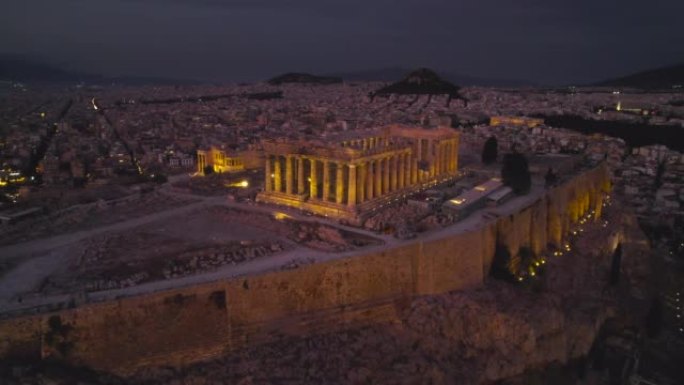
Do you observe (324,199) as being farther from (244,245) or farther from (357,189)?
(244,245)

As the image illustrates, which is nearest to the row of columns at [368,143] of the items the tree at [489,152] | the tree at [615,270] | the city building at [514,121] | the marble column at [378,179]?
the marble column at [378,179]

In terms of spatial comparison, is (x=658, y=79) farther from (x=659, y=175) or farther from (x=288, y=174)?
(x=288, y=174)

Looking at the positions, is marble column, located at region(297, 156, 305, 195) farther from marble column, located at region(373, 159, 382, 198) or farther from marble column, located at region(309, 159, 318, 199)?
marble column, located at region(373, 159, 382, 198)

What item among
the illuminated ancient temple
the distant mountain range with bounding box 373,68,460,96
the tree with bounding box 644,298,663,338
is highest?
the distant mountain range with bounding box 373,68,460,96

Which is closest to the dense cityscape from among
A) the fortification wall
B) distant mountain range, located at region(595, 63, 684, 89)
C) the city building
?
the fortification wall

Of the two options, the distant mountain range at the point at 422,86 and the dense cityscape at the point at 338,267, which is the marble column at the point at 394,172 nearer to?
the dense cityscape at the point at 338,267
